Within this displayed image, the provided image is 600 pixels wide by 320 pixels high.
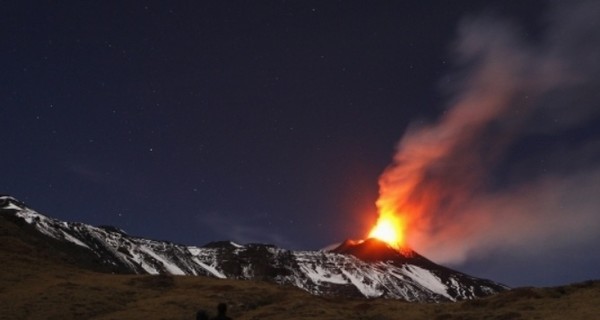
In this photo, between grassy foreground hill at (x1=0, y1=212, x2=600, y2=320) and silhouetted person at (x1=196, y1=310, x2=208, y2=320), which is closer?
silhouetted person at (x1=196, y1=310, x2=208, y2=320)

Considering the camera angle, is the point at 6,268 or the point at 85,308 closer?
the point at 85,308

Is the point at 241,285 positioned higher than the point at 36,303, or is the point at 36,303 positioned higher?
the point at 241,285

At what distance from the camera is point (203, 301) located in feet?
196

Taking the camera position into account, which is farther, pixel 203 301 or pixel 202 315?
pixel 203 301

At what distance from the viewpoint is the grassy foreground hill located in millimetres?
52188

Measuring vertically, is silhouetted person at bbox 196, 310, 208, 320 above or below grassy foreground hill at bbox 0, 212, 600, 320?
below

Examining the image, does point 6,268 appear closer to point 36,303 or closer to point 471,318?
point 36,303

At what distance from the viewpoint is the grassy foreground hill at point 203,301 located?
171 ft

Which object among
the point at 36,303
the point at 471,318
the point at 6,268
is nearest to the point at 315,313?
the point at 471,318

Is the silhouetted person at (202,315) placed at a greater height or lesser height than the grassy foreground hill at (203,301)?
lesser

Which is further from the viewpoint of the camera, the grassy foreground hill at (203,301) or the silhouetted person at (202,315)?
the grassy foreground hill at (203,301)

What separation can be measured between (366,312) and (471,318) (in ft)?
36.6

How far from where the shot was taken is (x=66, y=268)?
76.6 metres

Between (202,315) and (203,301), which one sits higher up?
(203,301)
